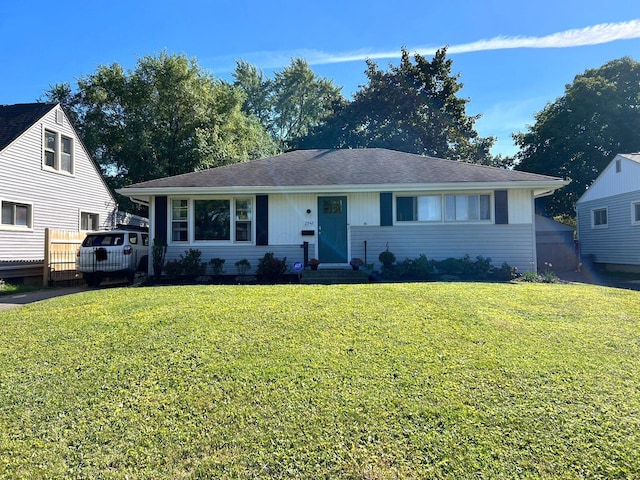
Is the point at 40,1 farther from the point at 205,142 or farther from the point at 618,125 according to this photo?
the point at 618,125

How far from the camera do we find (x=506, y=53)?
44.4 ft

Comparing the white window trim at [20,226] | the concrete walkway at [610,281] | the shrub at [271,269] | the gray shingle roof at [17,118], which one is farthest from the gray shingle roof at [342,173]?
the gray shingle roof at [17,118]

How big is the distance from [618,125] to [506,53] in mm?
15084

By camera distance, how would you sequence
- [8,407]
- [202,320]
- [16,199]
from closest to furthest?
1. [8,407]
2. [202,320]
3. [16,199]

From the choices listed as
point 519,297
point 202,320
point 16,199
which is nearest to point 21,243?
point 16,199

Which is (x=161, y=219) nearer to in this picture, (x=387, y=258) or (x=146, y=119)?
(x=387, y=258)

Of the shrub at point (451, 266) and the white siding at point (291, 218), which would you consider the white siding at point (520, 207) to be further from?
the white siding at point (291, 218)

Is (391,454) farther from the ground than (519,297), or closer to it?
closer to it

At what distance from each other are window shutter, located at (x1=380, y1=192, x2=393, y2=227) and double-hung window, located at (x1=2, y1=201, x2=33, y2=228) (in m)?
12.1

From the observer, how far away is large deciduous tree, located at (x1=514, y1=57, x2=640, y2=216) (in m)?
23.0

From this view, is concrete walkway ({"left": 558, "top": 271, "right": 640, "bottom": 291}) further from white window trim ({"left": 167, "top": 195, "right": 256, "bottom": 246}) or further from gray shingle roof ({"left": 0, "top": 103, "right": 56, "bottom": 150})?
gray shingle roof ({"left": 0, "top": 103, "right": 56, "bottom": 150})

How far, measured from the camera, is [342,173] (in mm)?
11828

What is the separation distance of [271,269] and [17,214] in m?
9.20

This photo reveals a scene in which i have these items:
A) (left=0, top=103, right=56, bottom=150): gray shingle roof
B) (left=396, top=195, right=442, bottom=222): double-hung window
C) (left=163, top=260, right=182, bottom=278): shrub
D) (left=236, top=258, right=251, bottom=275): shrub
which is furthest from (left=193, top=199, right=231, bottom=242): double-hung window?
(left=0, top=103, right=56, bottom=150): gray shingle roof
